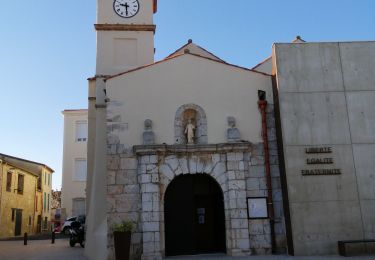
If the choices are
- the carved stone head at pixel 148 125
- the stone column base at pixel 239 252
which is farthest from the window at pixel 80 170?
the stone column base at pixel 239 252

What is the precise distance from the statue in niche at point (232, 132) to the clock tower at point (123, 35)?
5.23 meters

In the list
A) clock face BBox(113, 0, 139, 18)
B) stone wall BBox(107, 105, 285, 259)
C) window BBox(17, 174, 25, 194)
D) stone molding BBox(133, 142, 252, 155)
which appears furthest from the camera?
window BBox(17, 174, 25, 194)

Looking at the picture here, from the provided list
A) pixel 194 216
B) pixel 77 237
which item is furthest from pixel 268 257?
pixel 77 237

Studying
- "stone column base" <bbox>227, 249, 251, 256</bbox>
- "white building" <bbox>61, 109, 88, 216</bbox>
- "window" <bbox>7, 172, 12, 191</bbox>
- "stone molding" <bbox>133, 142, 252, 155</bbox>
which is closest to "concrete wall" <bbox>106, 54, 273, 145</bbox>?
"stone molding" <bbox>133, 142, 252, 155</bbox>

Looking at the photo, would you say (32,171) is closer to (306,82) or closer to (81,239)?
(81,239)

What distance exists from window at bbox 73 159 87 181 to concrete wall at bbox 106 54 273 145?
60.9 ft

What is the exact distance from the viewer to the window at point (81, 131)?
99.1 feet

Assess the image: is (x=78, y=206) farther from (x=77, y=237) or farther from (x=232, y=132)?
(x=232, y=132)

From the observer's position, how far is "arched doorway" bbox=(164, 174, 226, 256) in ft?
37.0

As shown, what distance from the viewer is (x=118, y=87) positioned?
11.8 metres

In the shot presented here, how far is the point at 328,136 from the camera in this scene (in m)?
11.2

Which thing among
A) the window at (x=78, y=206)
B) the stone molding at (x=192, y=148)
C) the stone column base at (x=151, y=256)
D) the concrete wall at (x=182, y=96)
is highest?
the concrete wall at (x=182, y=96)

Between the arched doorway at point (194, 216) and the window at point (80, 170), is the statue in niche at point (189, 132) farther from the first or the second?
the window at point (80, 170)

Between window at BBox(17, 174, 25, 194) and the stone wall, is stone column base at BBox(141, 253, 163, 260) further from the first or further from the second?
window at BBox(17, 174, 25, 194)
